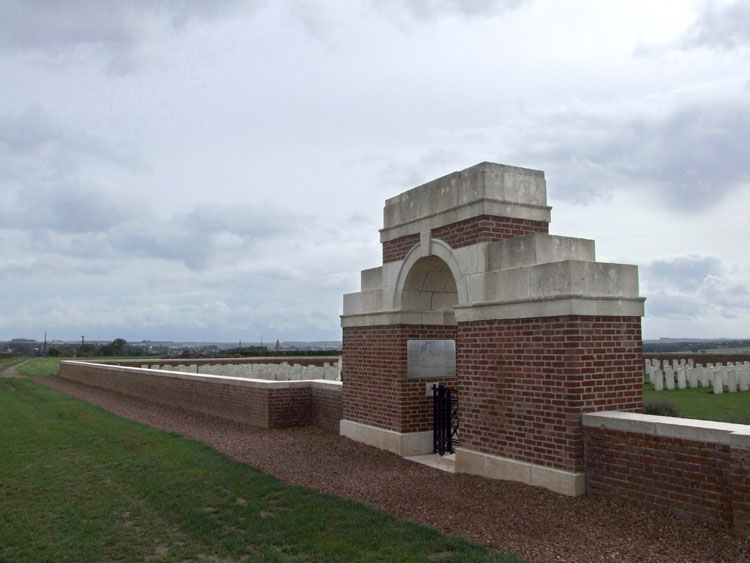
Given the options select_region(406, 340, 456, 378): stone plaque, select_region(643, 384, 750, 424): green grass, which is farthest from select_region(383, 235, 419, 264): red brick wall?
select_region(643, 384, 750, 424): green grass

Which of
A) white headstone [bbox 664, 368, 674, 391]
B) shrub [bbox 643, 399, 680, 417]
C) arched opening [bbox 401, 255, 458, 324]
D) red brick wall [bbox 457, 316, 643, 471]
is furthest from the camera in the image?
white headstone [bbox 664, 368, 674, 391]

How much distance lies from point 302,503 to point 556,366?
2907 millimetres

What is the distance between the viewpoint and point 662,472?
5.48 meters

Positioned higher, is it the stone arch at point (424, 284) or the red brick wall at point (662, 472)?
the stone arch at point (424, 284)

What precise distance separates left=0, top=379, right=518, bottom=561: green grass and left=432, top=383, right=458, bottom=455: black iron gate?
2.77 m

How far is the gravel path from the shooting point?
4.75m

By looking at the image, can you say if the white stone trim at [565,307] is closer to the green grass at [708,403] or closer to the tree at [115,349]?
the green grass at [708,403]

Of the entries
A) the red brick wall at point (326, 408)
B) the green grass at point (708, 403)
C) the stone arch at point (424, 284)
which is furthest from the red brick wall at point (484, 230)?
the green grass at point (708, 403)

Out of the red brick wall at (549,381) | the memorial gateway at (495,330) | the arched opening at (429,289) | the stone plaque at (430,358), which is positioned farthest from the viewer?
the arched opening at (429,289)

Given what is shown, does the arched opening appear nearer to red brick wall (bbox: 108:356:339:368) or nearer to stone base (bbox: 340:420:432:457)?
stone base (bbox: 340:420:432:457)

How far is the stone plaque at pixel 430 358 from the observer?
30.4 ft

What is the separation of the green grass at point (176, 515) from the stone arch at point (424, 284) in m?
3.33

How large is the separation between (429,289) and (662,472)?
15.5 feet

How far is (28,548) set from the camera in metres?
5.13
